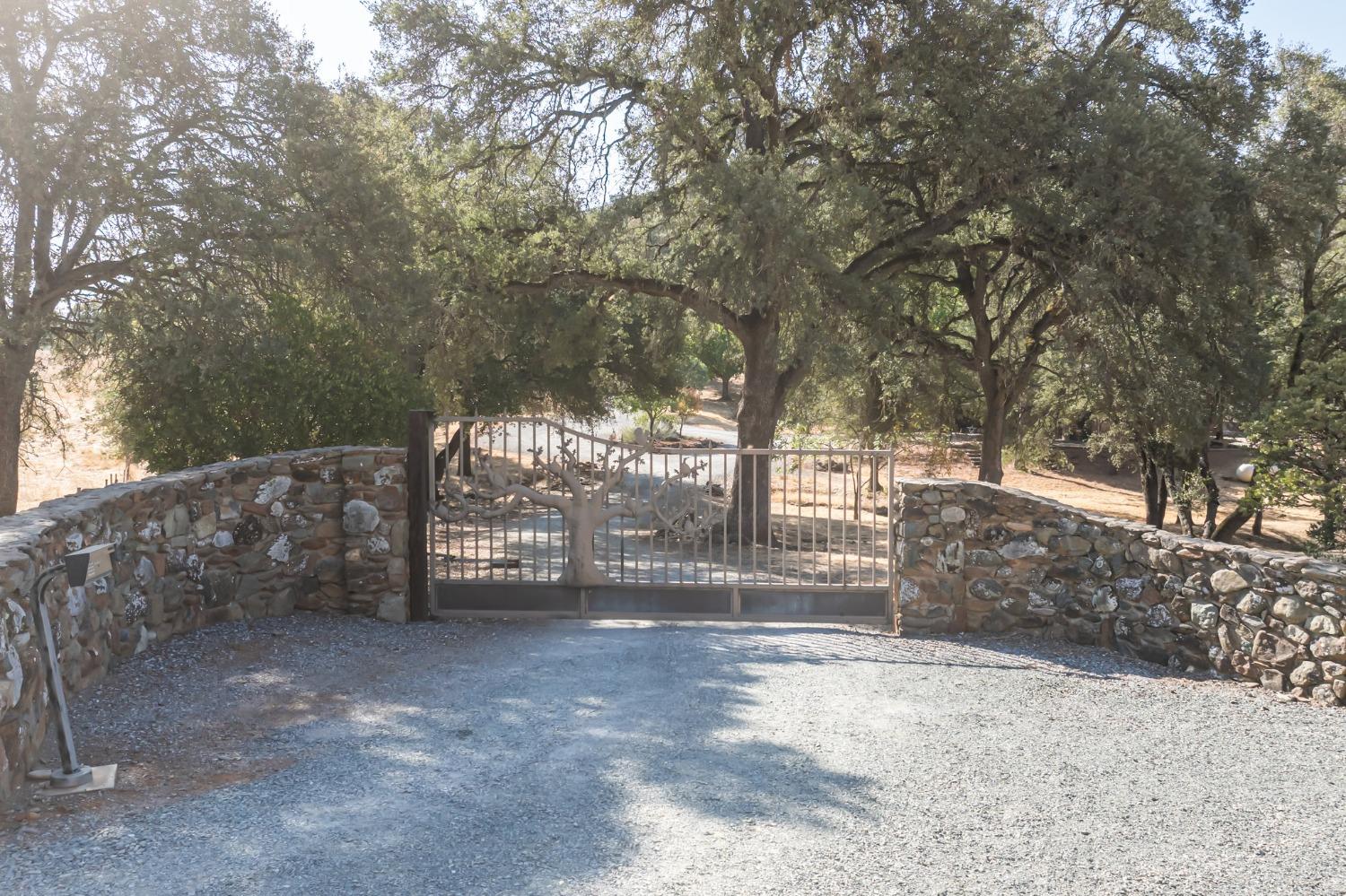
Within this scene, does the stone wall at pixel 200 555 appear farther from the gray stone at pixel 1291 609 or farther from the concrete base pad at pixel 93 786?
the gray stone at pixel 1291 609

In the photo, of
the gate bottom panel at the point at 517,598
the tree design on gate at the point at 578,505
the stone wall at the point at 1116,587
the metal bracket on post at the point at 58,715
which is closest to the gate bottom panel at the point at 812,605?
the stone wall at the point at 1116,587

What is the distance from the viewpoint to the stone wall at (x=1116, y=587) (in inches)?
249

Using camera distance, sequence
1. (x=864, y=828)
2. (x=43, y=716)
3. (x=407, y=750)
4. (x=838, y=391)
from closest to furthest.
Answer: (x=864, y=828) → (x=43, y=716) → (x=407, y=750) → (x=838, y=391)

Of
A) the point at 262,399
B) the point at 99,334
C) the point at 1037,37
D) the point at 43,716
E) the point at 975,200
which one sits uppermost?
the point at 1037,37

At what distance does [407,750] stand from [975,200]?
38.1 feet

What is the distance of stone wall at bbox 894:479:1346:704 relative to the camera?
249 inches

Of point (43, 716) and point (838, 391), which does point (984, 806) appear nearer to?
point (43, 716)

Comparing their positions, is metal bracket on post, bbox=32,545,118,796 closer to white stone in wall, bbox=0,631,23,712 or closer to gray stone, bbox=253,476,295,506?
white stone in wall, bbox=0,631,23,712

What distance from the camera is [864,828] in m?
4.41

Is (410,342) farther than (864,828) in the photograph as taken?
Yes

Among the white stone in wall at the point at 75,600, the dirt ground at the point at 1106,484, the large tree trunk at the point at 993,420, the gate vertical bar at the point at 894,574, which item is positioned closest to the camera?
the white stone in wall at the point at 75,600

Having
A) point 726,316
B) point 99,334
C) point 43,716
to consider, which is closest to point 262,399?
point 99,334

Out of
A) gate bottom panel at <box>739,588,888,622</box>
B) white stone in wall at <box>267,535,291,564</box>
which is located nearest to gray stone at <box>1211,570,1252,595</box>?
Answer: gate bottom panel at <box>739,588,888,622</box>

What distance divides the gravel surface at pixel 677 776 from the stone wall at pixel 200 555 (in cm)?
32
